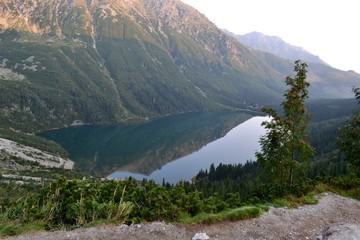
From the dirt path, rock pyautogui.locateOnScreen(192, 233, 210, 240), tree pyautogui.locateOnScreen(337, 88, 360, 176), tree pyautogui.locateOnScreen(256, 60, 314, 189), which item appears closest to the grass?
the dirt path

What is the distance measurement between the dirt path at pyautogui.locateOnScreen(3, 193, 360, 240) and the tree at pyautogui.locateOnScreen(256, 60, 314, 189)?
381 inches

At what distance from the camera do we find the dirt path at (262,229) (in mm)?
15952

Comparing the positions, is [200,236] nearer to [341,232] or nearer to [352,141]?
[341,232]

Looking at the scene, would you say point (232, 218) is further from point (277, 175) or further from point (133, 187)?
point (277, 175)

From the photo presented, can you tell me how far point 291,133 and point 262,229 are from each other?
17.2 m

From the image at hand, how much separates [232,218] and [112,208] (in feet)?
24.0

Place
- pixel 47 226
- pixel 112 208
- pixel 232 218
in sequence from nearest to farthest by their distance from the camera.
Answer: pixel 47 226
pixel 112 208
pixel 232 218

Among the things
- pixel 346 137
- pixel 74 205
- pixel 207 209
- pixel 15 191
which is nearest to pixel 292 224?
pixel 207 209

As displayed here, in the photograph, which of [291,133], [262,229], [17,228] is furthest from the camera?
[291,133]

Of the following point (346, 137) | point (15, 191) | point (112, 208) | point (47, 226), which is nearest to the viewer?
point (47, 226)

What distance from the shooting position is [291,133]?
111 feet

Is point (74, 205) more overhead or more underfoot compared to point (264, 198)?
more overhead

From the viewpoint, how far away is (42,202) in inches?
711

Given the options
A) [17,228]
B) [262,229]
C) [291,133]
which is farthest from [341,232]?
[17,228]
